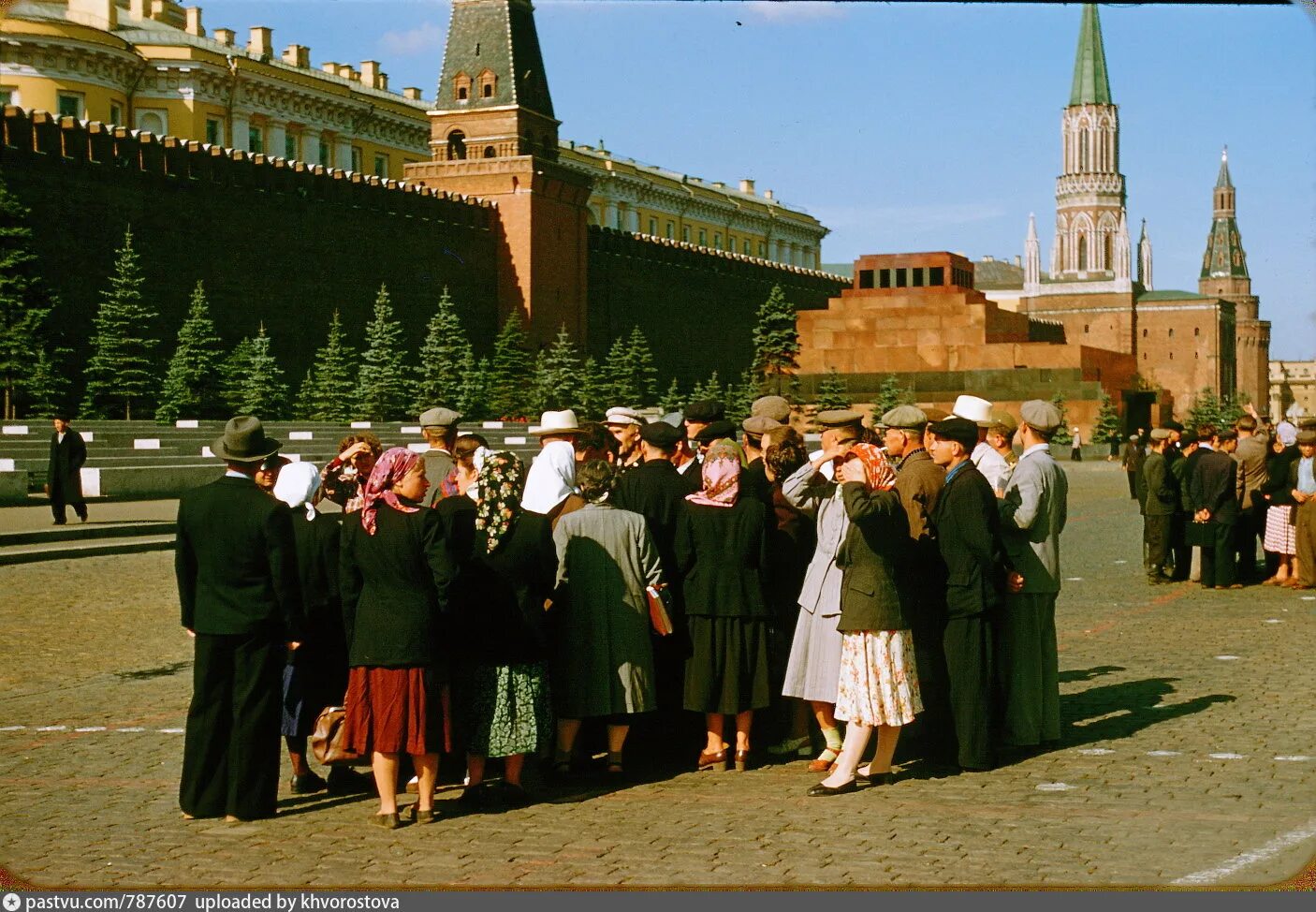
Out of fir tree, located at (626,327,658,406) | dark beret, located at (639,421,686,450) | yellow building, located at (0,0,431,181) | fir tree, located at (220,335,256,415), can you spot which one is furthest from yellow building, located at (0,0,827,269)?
dark beret, located at (639,421,686,450)

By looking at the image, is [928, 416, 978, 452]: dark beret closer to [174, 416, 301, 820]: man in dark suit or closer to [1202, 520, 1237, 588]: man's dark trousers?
[174, 416, 301, 820]: man in dark suit

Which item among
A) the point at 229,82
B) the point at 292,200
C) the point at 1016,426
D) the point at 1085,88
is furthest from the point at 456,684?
the point at 1085,88

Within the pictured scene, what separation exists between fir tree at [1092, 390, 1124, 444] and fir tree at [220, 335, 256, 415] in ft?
115

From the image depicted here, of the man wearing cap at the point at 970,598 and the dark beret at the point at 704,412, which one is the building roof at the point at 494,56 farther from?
the man wearing cap at the point at 970,598

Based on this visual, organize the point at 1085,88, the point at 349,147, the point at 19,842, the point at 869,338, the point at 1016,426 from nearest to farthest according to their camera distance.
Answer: the point at 19,842 < the point at 1016,426 < the point at 349,147 < the point at 869,338 < the point at 1085,88

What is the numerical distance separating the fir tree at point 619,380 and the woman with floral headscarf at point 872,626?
115 ft

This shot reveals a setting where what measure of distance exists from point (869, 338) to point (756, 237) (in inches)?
739

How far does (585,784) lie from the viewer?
590 centimetres

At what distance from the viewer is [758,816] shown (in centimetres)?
530

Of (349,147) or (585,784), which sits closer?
(585,784)

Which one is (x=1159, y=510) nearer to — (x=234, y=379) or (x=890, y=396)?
(x=234, y=379)

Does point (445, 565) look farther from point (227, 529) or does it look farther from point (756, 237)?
point (756, 237)

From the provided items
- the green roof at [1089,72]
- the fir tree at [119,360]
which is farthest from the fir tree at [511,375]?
the green roof at [1089,72]

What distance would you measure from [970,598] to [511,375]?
36814 millimetres
